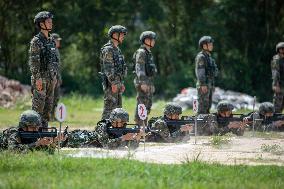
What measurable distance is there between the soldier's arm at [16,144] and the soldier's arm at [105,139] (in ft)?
5.95

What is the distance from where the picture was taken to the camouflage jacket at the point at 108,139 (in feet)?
46.5

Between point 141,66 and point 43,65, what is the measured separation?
3204 mm

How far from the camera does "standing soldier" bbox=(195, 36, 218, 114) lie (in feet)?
63.0

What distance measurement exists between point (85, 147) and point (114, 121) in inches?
32.3

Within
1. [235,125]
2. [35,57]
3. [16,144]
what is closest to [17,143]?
[16,144]

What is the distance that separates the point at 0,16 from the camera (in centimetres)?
3806

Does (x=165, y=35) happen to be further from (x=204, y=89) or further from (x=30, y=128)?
(x=30, y=128)

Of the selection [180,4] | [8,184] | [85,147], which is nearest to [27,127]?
[85,147]

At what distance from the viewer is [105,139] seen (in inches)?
564

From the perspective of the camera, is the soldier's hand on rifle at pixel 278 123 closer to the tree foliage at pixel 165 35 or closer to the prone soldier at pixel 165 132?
the prone soldier at pixel 165 132

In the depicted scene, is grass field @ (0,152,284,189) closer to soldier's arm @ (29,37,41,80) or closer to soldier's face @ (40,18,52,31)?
soldier's arm @ (29,37,41,80)

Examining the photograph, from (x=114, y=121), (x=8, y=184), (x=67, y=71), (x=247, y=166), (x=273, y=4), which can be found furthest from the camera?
(x=67, y=71)

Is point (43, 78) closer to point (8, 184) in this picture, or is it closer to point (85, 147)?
point (85, 147)

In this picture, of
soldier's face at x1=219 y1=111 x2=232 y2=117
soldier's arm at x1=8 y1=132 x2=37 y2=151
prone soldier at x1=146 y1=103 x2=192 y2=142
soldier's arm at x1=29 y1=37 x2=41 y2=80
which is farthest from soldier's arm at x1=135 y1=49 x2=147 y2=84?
soldier's arm at x1=8 y1=132 x2=37 y2=151
